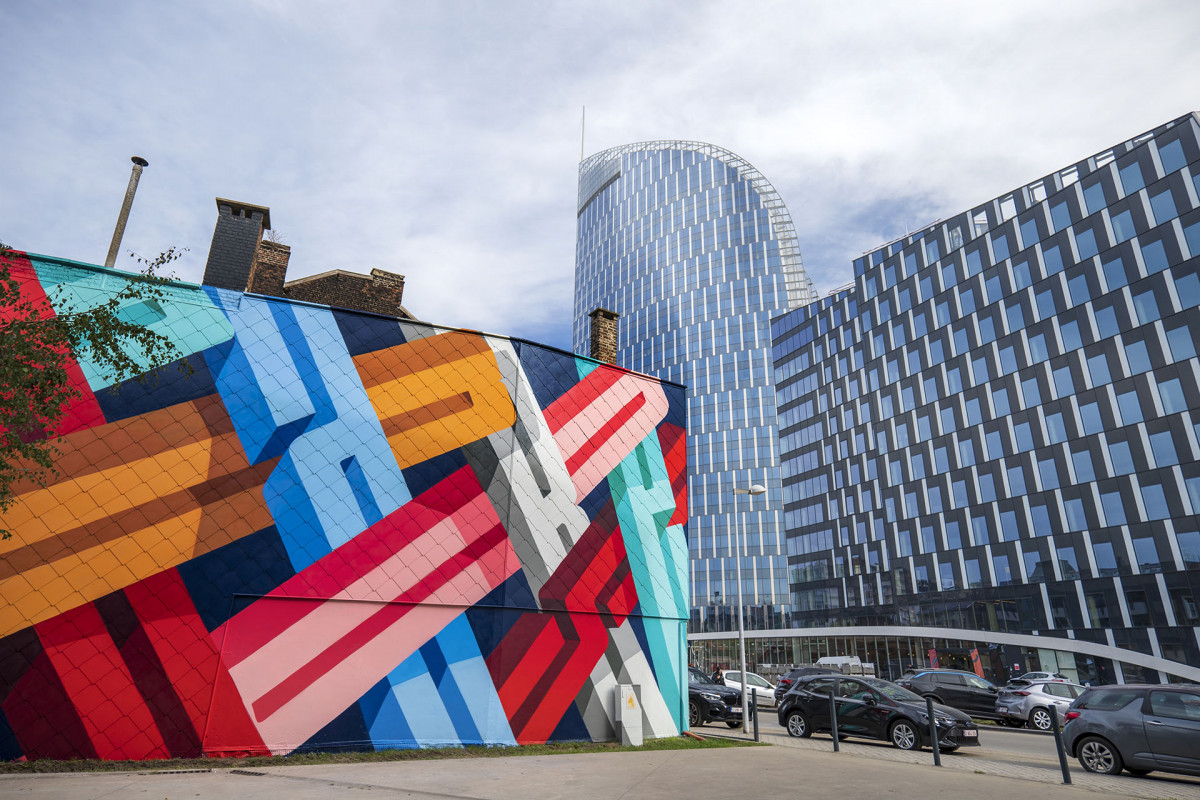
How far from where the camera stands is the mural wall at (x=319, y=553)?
424 inches

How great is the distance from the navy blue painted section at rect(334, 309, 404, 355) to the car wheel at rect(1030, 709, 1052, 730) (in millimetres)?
20323

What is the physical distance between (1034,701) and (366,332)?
20996 mm

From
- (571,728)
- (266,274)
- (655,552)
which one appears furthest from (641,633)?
(266,274)

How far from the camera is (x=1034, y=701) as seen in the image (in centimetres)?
1922

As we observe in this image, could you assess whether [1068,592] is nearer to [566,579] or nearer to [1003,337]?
[1003,337]

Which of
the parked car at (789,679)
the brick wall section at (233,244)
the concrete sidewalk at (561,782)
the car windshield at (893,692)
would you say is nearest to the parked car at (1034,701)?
the parked car at (789,679)

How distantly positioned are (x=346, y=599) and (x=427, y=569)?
1581mm

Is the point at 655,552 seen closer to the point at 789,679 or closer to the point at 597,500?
the point at 597,500

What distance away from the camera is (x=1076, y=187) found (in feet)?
141

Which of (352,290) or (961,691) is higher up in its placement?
(352,290)

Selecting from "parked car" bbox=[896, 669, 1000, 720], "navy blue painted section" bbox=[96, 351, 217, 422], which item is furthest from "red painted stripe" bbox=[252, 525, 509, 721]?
"parked car" bbox=[896, 669, 1000, 720]

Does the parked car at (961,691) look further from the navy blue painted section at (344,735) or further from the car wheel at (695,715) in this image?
the navy blue painted section at (344,735)

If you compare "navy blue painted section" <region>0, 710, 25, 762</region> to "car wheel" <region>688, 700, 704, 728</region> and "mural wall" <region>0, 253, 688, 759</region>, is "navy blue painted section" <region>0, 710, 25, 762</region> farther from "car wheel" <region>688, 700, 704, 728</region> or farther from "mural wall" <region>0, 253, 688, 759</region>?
"car wheel" <region>688, 700, 704, 728</region>

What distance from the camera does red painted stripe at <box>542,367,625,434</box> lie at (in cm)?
1580
